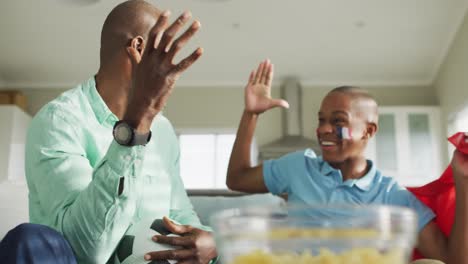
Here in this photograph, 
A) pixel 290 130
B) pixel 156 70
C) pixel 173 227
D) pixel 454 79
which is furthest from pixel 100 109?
pixel 290 130

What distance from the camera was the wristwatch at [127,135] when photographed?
79 cm

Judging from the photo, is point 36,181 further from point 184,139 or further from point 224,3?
point 184,139

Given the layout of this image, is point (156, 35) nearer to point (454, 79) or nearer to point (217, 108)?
point (454, 79)

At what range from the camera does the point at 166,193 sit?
1.59m

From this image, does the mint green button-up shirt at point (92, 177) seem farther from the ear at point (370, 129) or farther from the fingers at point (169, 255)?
the ear at point (370, 129)

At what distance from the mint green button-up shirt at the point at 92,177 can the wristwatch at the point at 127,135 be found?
4 cm

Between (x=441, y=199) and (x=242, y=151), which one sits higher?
(x=242, y=151)

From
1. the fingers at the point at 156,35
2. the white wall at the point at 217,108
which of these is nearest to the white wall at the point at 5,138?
the white wall at the point at 217,108

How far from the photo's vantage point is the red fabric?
1419 mm

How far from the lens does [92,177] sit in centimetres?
100

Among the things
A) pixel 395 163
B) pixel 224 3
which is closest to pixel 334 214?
pixel 224 3

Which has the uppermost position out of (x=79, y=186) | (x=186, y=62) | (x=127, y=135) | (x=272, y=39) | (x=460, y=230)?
(x=272, y=39)

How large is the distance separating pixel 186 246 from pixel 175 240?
0.08 feet

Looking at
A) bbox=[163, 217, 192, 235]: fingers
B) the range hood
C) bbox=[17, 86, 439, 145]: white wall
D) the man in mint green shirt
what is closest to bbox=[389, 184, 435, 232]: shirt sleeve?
the man in mint green shirt
